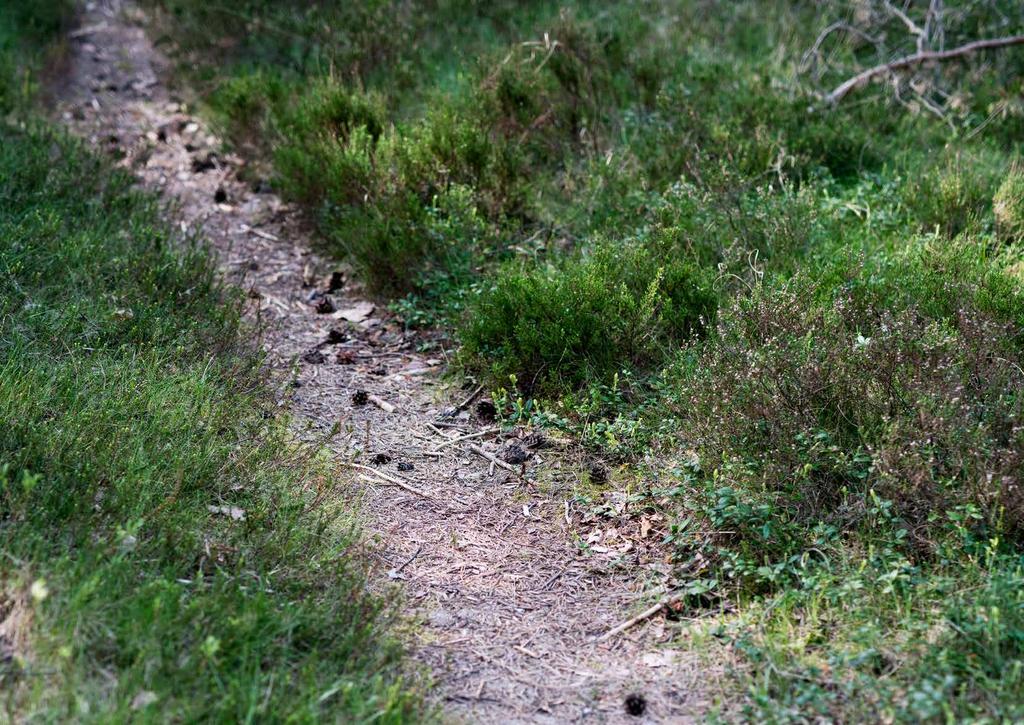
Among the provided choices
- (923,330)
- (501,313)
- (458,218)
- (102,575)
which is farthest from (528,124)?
(102,575)

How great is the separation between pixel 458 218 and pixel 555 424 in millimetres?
1822

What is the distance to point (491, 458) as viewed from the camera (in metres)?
4.67

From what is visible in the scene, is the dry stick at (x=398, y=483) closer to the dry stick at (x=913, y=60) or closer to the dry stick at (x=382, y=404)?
the dry stick at (x=382, y=404)

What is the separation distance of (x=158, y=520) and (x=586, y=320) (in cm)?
229

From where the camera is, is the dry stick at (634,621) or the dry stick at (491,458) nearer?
the dry stick at (634,621)

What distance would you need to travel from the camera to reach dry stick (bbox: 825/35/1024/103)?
7012 mm

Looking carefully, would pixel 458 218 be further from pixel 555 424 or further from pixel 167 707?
pixel 167 707

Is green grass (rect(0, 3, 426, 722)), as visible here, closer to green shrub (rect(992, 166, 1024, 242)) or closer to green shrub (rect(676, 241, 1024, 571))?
green shrub (rect(676, 241, 1024, 571))

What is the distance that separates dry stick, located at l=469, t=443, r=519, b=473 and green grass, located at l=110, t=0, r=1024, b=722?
0.87ft

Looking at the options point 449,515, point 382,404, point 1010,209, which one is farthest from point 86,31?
point 1010,209

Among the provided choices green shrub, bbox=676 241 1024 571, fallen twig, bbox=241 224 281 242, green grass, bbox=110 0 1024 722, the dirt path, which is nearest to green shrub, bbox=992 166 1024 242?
green grass, bbox=110 0 1024 722

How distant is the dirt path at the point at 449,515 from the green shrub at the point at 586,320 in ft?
1.19

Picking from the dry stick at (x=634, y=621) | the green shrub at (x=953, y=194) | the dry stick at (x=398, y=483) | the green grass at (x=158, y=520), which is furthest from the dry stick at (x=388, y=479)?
the green shrub at (x=953, y=194)

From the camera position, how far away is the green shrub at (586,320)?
16.1ft
